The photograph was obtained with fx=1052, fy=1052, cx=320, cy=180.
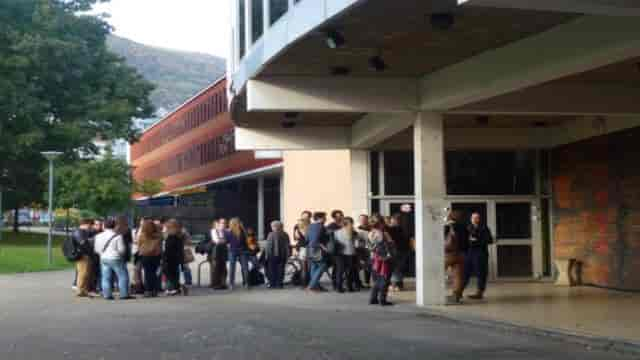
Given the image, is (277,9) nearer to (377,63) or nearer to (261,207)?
(377,63)

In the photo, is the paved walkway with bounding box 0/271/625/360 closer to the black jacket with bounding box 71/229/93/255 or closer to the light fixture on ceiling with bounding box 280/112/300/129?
the black jacket with bounding box 71/229/93/255

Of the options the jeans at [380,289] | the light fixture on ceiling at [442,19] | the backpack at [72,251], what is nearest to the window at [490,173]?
the jeans at [380,289]

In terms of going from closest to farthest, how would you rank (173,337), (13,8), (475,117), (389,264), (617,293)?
(173,337), (389,264), (617,293), (475,117), (13,8)

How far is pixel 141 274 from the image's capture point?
2211cm

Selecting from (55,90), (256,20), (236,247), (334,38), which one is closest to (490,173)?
(236,247)

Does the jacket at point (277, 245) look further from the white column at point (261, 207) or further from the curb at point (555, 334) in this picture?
the white column at point (261, 207)

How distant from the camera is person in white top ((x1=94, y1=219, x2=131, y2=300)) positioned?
20.9m

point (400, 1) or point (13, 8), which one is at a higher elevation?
point (13, 8)

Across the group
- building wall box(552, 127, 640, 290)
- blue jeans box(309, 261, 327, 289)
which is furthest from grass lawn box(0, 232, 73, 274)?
building wall box(552, 127, 640, 290)

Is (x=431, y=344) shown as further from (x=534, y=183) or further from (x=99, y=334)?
(x=534, y=183)

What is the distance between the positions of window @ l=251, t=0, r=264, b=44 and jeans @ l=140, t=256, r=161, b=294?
5141mm

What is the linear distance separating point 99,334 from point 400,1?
19.8 ft

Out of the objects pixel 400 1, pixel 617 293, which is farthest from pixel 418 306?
pixel 400 1

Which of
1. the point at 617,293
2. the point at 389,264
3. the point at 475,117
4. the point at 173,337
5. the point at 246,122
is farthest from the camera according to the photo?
the point at 246,122
